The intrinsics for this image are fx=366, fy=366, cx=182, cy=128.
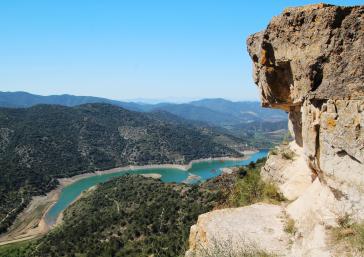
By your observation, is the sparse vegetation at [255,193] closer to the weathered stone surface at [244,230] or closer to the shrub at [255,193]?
the shrub at [255,193]

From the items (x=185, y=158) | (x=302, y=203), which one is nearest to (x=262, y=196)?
(x=302, y=203)

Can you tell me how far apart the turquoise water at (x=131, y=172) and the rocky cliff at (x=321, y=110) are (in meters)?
62.2

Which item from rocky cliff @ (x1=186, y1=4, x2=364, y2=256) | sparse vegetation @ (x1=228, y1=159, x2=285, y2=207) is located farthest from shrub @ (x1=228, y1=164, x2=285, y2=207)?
rocky cliff @ (x1=186, y1=4, x2=364, y2=256)

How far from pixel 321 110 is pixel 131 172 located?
10758 centimetres

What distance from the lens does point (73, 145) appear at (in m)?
122

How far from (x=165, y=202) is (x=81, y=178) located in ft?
197

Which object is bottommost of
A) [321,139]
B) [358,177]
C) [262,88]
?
[358,177]

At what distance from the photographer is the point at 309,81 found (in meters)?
9.22

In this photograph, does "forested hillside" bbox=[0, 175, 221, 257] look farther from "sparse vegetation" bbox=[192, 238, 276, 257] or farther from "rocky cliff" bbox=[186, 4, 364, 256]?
"sparse vegetation" bbox=[192, 238, 276, 257]

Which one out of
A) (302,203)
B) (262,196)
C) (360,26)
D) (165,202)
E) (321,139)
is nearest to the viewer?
(360,26)

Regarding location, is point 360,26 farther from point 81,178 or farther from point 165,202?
point 81,178

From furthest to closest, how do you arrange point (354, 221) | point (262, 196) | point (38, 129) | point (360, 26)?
1. point (38, 129)
2. point (262, 196)
3. point (360, 26)
4. point (354, 221)

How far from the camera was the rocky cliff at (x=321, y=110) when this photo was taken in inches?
309

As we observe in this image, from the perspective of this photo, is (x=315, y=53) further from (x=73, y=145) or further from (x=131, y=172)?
(x=73, y=145)
